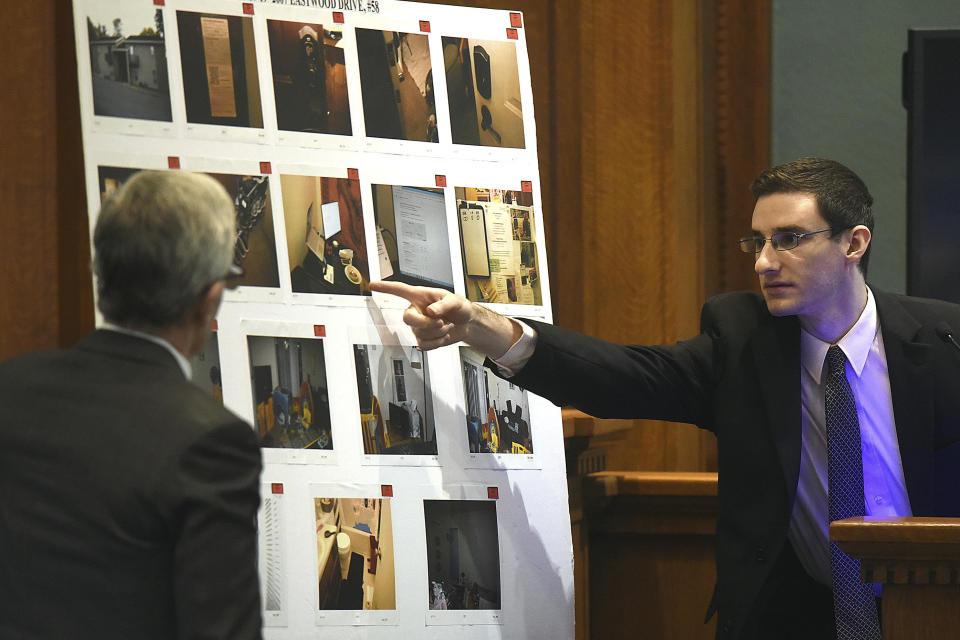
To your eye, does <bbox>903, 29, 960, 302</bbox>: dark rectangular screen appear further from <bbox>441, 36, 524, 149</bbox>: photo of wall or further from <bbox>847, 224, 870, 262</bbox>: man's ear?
<bbox>441, 36, 524, 149</bbox>: photo of wall

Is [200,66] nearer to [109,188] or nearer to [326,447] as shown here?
[109,188]

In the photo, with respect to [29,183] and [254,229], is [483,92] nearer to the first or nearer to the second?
[254,229]

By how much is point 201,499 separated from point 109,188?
1040 mm

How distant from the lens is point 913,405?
2.46 m

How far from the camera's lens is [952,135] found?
317 centimetres

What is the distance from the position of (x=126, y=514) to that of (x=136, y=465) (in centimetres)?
5

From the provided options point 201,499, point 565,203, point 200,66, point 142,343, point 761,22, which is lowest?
point 201,499

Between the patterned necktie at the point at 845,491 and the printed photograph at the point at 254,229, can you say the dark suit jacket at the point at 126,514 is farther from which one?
the patterned necktie at the point at 845,491

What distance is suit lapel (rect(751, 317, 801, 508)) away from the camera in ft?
8.09

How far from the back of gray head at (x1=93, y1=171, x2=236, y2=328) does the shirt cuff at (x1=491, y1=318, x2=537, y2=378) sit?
106 centimetres

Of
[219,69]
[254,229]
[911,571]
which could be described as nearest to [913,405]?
[911,571]

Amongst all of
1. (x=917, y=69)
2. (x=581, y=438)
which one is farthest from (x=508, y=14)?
(x=917, y=69)

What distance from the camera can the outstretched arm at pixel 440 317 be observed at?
86.2 inches

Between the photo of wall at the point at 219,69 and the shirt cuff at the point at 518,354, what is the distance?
2.28 feet
